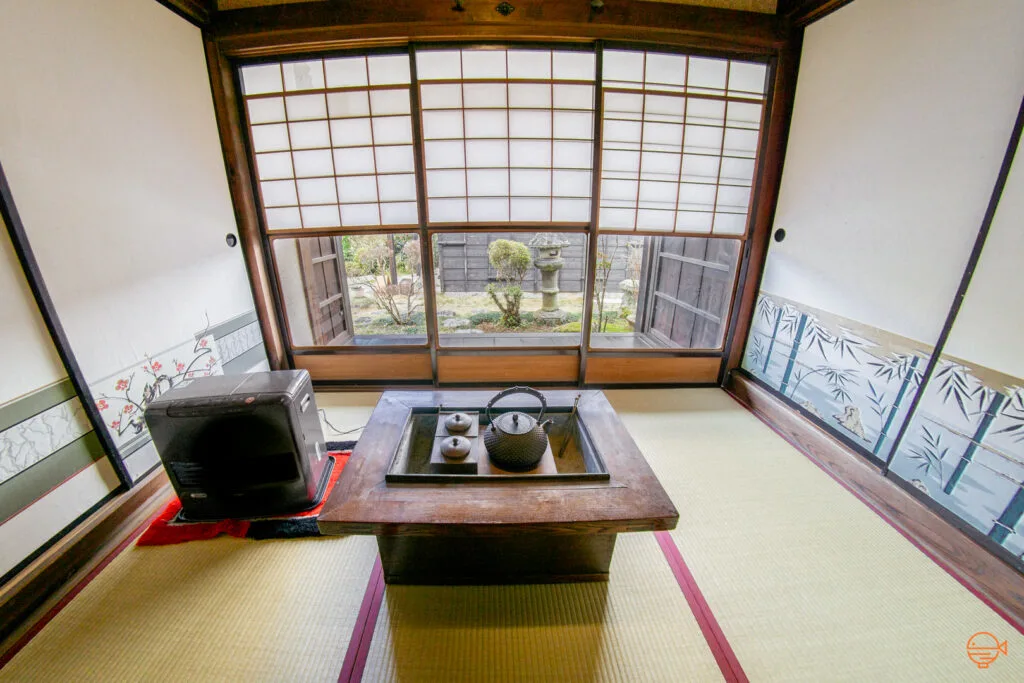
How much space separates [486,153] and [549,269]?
6.85 feet

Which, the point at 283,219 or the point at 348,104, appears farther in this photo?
the point at 283,219

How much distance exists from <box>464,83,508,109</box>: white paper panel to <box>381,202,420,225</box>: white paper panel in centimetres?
83

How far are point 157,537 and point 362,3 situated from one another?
3.22 m

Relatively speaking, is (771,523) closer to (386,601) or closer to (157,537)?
(386,601)

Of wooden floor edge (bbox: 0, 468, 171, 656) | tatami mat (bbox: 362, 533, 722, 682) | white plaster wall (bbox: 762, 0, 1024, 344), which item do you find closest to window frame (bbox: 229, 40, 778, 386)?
white plaster wall (bbox: 762, 0, 1024, 344)

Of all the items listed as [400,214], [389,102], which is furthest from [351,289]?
[389,102]

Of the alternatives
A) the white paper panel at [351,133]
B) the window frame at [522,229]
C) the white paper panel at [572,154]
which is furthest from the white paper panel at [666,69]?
the white paper panel at [351,133]

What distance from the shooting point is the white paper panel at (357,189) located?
2.76m

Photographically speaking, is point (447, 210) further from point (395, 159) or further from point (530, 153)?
point (530, 153)

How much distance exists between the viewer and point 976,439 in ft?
5.32

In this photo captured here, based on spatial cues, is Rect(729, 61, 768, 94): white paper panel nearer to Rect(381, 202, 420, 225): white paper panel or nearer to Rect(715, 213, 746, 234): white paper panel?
Rect(715, 213, 746, 234): white paper panel

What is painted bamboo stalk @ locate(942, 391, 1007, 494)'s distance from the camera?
1.55 meters

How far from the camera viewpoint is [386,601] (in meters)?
1.44

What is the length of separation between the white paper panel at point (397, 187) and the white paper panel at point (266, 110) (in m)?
0.81
